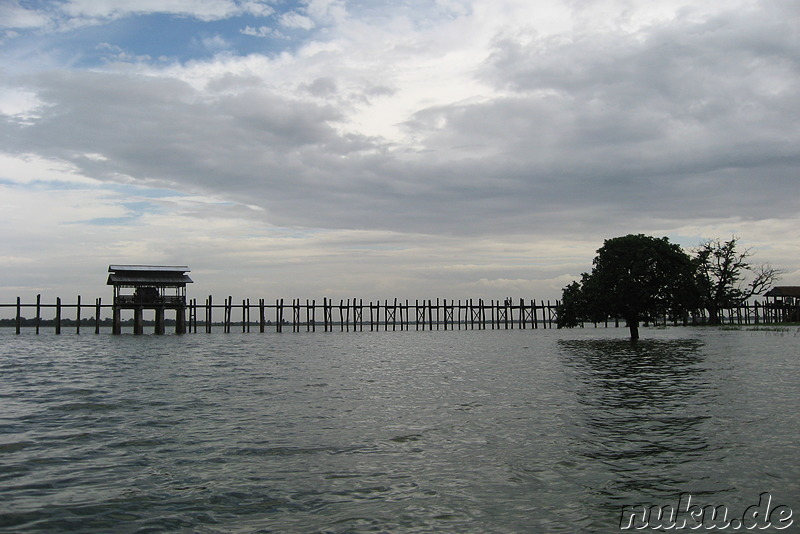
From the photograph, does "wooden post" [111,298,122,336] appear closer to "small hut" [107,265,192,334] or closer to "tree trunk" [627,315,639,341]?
"small hut" [107,265,192,334]

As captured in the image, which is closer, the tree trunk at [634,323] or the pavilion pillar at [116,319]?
the tree trunk at [634,323]

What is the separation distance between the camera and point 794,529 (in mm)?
7113

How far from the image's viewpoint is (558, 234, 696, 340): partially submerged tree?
47.2 meters

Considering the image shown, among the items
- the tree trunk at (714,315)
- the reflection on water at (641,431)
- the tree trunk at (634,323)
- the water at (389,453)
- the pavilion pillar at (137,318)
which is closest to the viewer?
the water at (389,453)

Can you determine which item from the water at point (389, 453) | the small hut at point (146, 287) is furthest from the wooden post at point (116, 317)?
the water at point (389, 453)

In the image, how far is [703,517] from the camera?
7.66 m

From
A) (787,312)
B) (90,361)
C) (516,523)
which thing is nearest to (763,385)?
(516,523)

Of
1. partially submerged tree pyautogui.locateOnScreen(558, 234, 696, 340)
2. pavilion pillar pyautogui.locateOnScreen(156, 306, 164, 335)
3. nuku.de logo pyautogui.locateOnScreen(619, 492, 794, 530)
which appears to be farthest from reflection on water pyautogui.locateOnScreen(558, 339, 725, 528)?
pavilion pillar pyautogui.locateOnScreen(156, 306, 164, 335)

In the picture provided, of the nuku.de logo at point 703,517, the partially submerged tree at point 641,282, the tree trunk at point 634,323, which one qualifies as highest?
the partially submerged tree at point 641,282

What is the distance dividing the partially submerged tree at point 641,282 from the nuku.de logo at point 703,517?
40.9 metres

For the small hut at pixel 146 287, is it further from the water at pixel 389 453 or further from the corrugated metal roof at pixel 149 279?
the water at pixel 389 453

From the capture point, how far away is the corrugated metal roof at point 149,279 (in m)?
67.0

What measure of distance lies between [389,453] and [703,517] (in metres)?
5.39

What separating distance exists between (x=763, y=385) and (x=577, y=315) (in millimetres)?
30829
